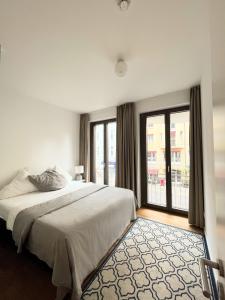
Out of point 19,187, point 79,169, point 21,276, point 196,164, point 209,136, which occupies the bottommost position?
point 21,276

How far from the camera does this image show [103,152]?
434cm

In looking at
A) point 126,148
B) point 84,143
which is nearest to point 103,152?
point 84,143

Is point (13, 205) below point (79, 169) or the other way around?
below

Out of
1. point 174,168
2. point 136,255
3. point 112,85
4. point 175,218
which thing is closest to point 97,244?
point 136,255

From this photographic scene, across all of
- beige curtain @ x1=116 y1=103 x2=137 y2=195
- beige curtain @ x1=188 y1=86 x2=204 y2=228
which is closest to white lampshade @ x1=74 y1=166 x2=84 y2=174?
beige curtain @ x1=116 y1=103 x2=137 y2=195

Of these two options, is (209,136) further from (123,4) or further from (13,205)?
(13,205)

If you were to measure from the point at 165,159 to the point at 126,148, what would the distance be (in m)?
0.92

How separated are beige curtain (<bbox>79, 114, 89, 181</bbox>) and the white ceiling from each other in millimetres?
1564

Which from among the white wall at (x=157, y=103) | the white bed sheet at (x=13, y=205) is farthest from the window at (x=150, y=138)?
the white bed sheet at (x=13, y=205)

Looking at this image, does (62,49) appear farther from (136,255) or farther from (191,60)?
(136,255)

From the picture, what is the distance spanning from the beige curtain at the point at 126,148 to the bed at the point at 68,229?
1065 millimetres

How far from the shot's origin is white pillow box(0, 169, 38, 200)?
8.39 feet

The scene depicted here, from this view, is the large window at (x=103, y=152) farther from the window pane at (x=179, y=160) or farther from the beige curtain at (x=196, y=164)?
the beige curtain at (x=196, y=164)

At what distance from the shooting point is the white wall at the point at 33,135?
2857 mm
